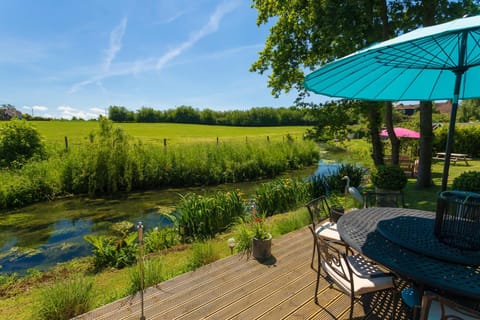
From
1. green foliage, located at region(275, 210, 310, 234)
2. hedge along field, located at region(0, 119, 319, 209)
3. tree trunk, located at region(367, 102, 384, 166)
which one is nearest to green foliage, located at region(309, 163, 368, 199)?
tree trunk, located at region(367, 102, 384, 166)

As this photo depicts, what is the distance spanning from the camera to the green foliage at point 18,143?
994cm

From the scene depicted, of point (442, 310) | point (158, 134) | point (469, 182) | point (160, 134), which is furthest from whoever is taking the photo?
point (160, 134)

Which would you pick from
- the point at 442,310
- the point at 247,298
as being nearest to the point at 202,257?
the point at 247,298

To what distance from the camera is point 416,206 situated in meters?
5.38

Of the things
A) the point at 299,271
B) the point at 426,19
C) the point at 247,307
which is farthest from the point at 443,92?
the point at 426,19

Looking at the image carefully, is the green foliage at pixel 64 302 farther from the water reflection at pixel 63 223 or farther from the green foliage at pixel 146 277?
the water reflection at pixel 63 223

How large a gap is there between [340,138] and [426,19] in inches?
164

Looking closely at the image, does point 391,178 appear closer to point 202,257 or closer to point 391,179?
point 391,179

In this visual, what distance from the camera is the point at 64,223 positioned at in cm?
637

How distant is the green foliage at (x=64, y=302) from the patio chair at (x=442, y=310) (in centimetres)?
257

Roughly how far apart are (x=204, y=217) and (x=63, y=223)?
410 cm

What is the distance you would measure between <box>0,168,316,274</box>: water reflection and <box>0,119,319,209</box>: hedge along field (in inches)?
27.2

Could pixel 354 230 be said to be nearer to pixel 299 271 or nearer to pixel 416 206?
pixel 299 271

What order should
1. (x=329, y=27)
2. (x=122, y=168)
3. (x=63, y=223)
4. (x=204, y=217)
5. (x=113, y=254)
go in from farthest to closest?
(x=122, y=168)
(x=329, y=27)
(x=63, y=223)
(x=204, y=217)
(x=113, y=254)
